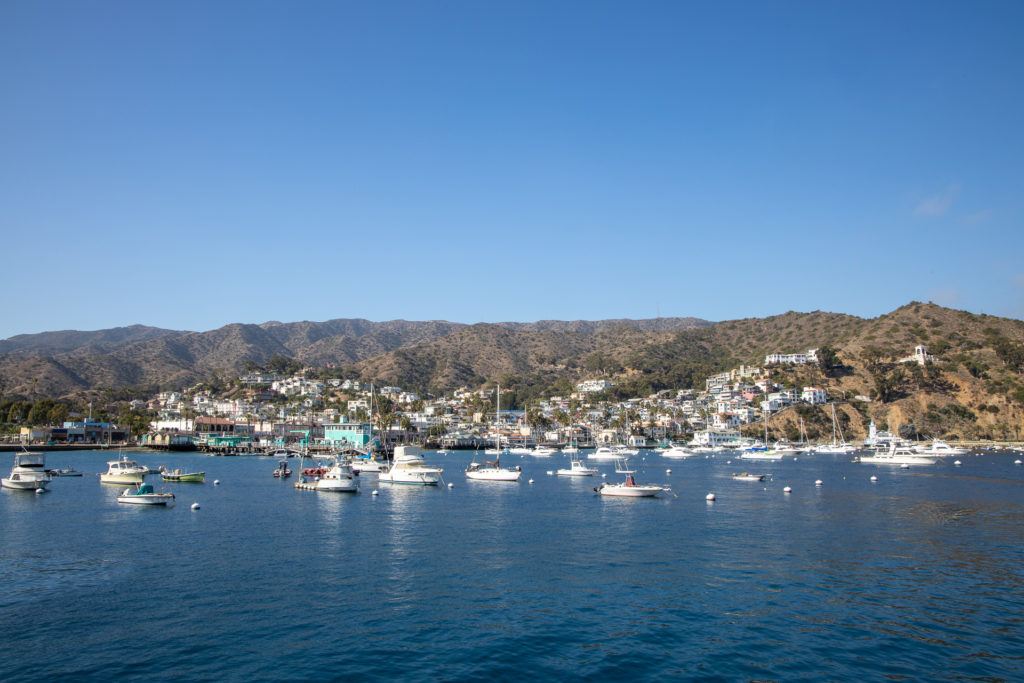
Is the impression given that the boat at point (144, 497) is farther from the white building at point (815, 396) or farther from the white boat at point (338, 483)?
the white building at point (815, 396)

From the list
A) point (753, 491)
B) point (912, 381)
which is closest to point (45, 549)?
point (753, 491)

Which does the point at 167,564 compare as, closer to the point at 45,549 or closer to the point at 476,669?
the point at 45,549

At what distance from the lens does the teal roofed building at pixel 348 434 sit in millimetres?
153375

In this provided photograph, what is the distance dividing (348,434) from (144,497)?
106 metres

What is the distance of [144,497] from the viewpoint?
52688mm

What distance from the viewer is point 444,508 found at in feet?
174

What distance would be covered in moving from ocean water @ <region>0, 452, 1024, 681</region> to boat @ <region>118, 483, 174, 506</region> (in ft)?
2.64

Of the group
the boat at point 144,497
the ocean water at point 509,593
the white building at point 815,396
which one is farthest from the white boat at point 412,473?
the white building at point 815,396

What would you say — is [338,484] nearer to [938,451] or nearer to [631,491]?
[631,491]

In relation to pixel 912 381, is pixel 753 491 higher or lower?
lower

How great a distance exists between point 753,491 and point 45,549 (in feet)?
190

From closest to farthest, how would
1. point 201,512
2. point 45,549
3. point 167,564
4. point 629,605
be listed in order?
point 629,605
point 167,564
point 45,549
point 201,512

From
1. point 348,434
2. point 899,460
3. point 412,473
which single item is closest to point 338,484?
point 412,473

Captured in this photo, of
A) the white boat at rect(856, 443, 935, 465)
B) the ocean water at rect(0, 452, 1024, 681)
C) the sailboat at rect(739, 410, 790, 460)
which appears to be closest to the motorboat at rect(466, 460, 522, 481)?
the ocean water at rect(0, 452, 1024, 681)
